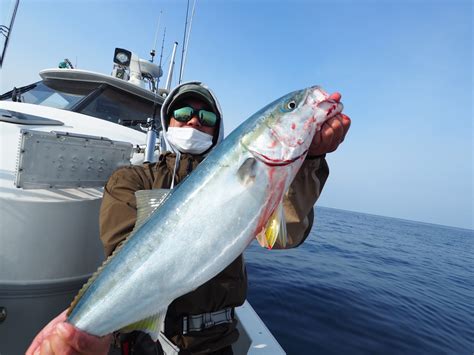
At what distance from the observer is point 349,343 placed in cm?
646

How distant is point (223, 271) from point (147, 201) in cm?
98

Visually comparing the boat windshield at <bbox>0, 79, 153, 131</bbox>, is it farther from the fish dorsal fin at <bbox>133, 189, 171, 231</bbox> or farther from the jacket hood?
the fish dorsal fin at <bbox>133, 189, 171, 231</bbox>

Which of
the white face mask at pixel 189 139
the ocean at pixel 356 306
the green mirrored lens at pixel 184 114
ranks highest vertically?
the green mirrored lens at pixel 184 114

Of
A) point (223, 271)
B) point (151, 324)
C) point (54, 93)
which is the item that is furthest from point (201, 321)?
point (54, 93)

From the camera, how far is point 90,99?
6000 mm

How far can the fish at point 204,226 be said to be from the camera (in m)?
1.63

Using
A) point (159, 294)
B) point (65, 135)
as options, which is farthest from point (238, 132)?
point (65, 135)

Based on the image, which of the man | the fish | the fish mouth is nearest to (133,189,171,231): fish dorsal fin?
the fish

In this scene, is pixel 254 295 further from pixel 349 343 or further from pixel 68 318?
pixel 68 318

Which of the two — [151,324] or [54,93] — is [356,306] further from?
[54,93]

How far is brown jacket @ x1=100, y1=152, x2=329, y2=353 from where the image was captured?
219 cm

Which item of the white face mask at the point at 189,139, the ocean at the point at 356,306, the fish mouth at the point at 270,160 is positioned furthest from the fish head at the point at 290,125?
the ocean at the point at 356,306

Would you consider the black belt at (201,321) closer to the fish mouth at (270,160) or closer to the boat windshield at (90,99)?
the fish mouth at (270,160)

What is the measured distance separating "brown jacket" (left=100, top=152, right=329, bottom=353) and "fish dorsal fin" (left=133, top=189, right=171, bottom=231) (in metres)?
0.27
